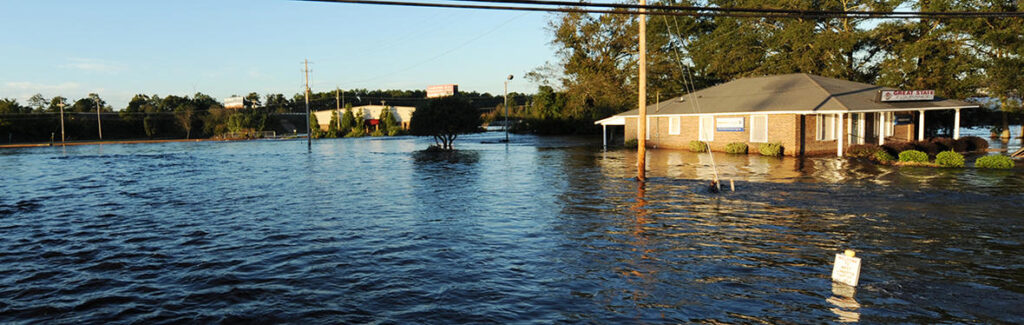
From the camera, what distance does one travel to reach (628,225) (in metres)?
13.0

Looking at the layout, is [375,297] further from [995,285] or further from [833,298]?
[995,285]

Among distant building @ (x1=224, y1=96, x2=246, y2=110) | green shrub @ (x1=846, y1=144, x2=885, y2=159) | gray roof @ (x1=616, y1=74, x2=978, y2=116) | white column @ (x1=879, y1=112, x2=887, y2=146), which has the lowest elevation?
green shrub @ (x1=846, y1=144, x2=885, y2=159)

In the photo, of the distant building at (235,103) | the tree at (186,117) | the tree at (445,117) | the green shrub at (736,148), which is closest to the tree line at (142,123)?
the tree at (186,117)

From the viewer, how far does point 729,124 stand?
122ft

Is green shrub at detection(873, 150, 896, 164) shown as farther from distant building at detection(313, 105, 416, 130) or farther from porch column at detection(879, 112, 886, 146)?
distant building at detection(313, 105, 416, 130)

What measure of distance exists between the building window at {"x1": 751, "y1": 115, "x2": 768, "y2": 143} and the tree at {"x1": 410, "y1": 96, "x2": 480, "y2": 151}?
2054 cm

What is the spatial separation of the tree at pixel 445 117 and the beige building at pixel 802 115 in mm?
14701

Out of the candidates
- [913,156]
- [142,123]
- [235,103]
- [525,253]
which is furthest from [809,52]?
[235,103]

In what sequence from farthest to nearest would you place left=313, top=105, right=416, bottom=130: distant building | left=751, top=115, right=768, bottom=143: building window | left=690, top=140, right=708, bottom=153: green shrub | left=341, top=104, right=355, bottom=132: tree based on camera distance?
left=313, top=105, right=416, bottom=130: distant building < left=341, top=104, right=355, bottom=132: tree < left=690, top=140, right=708, bottom=153: green shrub < left=751, top=115, right=768, bottom=143: building window

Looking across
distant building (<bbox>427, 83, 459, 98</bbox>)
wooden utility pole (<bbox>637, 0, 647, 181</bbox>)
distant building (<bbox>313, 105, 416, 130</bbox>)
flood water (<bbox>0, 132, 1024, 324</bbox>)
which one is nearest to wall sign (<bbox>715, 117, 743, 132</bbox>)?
flood water (<bbox>0, 132, 1024, 324</bbox>)

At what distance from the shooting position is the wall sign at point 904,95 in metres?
32.2

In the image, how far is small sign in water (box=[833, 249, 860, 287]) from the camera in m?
A: 7.89

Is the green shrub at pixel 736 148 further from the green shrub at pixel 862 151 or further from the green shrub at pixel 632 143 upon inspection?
the green shrub at pixel 632 143

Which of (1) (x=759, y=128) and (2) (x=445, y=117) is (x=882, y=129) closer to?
(1) (x=759, y=128)
